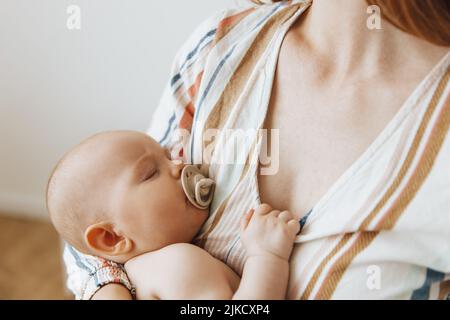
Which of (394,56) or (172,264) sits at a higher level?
(394,56)

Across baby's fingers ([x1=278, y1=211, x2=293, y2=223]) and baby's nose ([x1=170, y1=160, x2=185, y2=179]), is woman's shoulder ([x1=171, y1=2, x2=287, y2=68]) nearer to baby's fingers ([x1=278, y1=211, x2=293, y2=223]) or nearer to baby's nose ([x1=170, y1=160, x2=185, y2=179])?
baby's nose ([x1=170, y1=160, x2=185, y2=179])

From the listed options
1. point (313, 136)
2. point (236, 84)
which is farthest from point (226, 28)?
point (313, 136)

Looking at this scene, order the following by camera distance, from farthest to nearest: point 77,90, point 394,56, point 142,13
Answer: point 77,90 → point 142,13 → point 394,56

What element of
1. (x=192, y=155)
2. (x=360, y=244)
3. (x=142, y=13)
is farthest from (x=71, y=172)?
(x=142, y=13)

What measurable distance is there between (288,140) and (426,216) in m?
0.24

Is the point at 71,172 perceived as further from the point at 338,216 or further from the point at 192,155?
the point at 338,216

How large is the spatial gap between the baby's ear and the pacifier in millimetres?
122

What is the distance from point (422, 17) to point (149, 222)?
1.62 feet

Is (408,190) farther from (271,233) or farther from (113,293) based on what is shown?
(113,293)

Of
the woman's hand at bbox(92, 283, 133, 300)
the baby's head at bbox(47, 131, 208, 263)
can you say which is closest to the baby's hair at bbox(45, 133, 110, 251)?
the baby's head at bbox(47, 131, 208, 263)

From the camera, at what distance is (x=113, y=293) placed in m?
0.83

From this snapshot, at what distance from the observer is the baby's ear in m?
0.90
